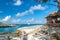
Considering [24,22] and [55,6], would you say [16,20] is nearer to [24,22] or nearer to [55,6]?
[24,22]

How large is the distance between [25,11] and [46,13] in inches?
16.0

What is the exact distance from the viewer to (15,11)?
3176 mm

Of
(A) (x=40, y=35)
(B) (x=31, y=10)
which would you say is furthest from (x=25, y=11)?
(A) (x=40, y=35)

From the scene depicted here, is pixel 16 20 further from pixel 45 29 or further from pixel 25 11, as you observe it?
pixel 45 29

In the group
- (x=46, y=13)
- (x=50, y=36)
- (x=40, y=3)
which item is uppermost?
(x=40, y=3)

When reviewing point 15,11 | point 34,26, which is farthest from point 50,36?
point 15,11

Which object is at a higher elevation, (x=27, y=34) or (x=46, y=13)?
(x=46, y=13)

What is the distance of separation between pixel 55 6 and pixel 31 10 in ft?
1.60

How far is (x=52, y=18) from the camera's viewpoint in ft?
10.6

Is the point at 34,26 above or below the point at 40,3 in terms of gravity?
below

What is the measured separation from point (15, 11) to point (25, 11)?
0.19 meters

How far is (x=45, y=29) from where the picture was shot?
3219 mm

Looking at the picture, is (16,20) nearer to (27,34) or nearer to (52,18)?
(27,34)

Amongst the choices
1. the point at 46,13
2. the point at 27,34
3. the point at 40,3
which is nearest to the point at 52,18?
the point at 46,13
